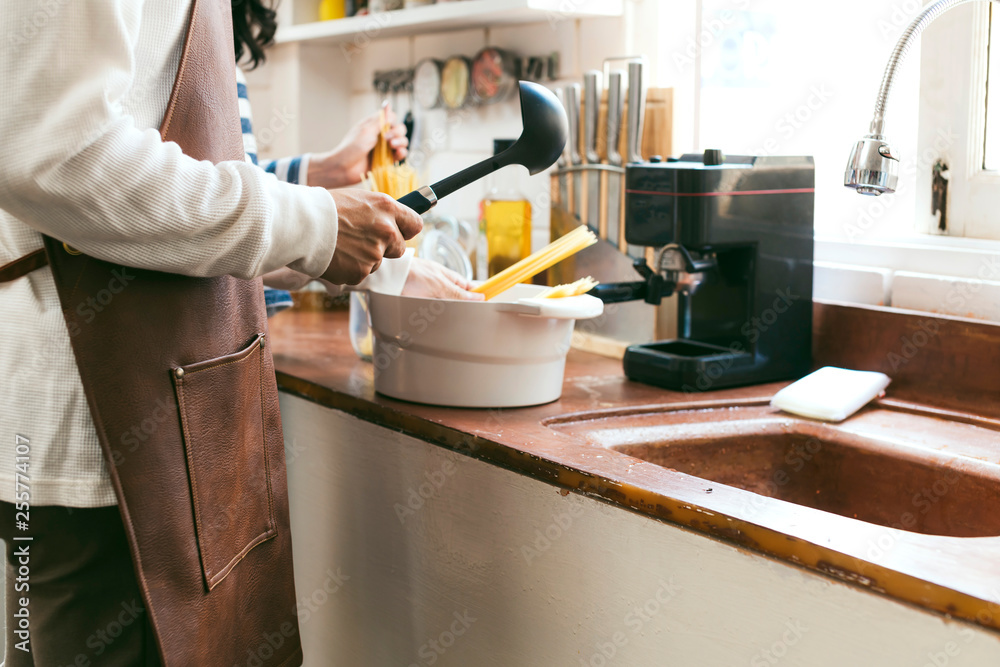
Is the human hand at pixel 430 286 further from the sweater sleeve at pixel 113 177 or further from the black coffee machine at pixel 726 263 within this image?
the sweater sleeve at pixel 113 177

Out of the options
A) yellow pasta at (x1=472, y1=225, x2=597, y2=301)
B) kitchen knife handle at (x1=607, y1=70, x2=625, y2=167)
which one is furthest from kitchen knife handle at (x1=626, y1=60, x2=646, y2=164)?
yellow pasta at (x1=472, y1=225, x2=597, y2=301)

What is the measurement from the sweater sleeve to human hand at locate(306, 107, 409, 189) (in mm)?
802

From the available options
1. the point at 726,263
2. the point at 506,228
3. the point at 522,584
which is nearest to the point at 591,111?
the point at 506,228

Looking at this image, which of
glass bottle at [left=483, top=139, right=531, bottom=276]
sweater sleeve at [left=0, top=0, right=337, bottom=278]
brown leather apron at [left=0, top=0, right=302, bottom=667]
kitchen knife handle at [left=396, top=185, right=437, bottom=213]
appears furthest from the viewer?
glass bottle at [left=483, top=139, right=531, bottom=276]

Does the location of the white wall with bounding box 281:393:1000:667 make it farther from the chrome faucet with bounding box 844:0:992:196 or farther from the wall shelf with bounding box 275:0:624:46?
the wall shelf with bounding box 275:0:624:46

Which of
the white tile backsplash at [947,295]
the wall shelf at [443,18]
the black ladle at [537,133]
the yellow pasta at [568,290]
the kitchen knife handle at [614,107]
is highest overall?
the wall shelf at [443,18]

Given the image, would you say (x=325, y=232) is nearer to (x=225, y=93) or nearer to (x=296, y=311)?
(x=225, y=93)

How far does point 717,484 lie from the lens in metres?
0.89

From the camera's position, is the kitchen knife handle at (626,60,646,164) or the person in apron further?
the kitchen knife handle at (626,60,646,164)

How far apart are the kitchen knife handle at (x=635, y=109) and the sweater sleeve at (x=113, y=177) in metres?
0.82

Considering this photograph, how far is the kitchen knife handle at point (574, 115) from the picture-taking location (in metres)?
1.63

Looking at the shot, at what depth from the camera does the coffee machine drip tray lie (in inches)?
50.5

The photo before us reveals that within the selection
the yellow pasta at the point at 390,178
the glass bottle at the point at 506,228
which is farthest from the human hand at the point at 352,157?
the glass bottle at the point at 506,228

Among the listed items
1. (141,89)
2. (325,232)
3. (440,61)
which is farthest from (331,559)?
(440,61)
